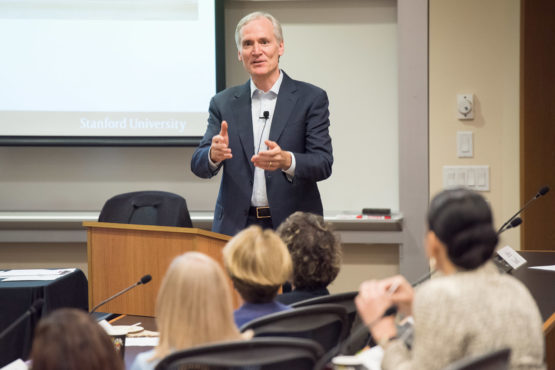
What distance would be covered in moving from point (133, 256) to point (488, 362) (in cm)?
157

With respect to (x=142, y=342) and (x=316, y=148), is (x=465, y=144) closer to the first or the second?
(x=316, y=148)

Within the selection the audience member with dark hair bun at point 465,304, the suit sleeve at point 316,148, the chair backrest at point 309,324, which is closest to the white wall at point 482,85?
the suit sleeve at point 316,148

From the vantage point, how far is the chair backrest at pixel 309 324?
5.37 ft

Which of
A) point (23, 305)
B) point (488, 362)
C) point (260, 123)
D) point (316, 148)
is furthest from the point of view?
point (260, 123)

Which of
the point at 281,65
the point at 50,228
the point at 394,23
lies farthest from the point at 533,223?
the point at 50,228

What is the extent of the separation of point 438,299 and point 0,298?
1.97m

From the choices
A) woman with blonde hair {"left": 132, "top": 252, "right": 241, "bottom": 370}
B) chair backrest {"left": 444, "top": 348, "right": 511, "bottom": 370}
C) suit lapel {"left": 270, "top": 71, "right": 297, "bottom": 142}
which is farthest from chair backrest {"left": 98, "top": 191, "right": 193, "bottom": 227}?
chair backrest {"left": 444, "top": 348, "right": 511, "bottom": 370}

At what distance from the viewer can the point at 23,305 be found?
2738 millimetres

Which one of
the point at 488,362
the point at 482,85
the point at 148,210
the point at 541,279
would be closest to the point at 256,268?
the point at 488,362

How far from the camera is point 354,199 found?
465 cm

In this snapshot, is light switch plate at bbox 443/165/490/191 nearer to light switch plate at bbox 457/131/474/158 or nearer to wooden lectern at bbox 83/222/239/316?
light switch plate at bbox 457/131/474/158

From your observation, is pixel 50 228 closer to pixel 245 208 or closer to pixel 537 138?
pixel 245 208

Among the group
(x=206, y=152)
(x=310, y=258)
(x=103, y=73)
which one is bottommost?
(x=310, y=258)

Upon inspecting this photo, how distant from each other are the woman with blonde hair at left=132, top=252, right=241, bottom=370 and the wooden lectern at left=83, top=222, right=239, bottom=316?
84 cm
